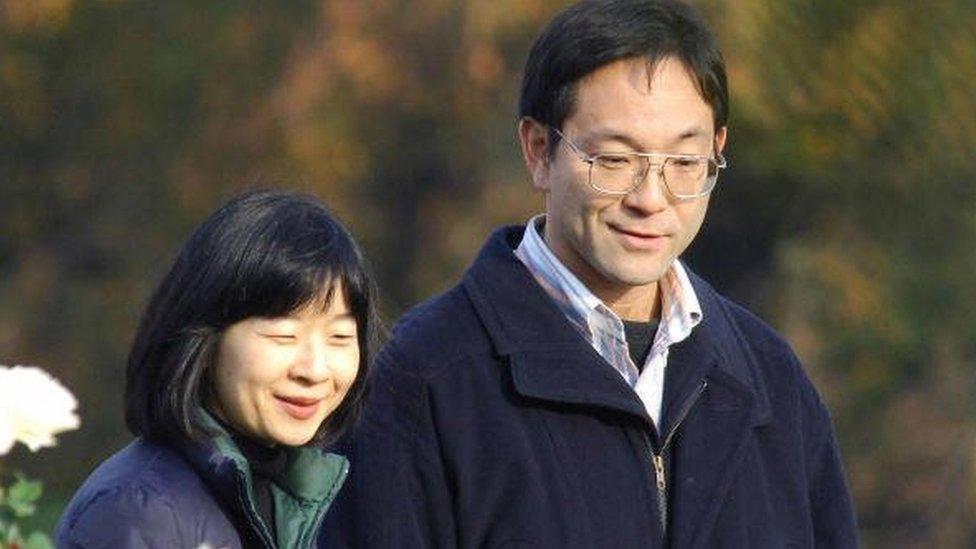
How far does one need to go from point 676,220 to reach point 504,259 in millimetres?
271

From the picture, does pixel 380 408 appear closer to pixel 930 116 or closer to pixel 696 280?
pixel 696 280

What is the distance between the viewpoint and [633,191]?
351 cm

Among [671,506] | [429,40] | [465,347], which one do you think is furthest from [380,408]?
[429,40]

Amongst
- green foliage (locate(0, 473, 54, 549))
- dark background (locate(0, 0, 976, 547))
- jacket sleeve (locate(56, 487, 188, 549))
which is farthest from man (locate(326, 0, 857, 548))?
dark background (locate(0, 0, 976, 547))

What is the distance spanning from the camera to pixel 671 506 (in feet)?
11.5

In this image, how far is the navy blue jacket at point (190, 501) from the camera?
9.80 ft

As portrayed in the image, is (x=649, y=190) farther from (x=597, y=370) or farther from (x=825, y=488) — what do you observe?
(x=825, y=488)

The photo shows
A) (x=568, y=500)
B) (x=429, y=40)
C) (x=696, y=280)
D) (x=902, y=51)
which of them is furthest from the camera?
(x=429, y=40)

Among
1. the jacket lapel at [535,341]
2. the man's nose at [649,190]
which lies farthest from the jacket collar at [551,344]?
the man's nose at [649,190]

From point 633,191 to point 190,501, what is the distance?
0.82m

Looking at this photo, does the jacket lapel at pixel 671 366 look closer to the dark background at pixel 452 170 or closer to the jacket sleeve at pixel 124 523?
the jacket sleeve at pixel 124 523

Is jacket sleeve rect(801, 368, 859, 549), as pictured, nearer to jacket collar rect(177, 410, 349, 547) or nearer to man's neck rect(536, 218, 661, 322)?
man's neck rect(536, 218, 661, 322)

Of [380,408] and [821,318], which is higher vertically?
[380,408]

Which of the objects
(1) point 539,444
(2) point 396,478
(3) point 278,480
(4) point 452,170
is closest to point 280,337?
(3) point 278,480
